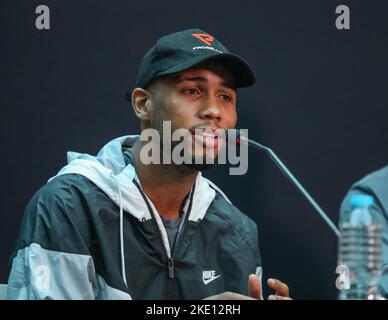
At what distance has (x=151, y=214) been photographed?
6.20ft

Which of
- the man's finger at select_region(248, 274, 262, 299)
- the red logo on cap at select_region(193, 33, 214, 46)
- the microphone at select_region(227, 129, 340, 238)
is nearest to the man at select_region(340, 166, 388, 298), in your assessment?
the microphone at select_region(227, 129, 340, 238)

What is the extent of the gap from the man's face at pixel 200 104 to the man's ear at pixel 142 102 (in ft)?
0.16

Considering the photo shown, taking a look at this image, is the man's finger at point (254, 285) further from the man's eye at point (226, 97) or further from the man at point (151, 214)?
the man's eye at point (226, 97)

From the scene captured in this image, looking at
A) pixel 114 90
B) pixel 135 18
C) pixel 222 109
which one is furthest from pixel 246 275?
pixel 135 18

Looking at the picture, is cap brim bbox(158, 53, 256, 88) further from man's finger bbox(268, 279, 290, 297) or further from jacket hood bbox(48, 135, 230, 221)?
man's finger bbox(268, 279, 290, 297)

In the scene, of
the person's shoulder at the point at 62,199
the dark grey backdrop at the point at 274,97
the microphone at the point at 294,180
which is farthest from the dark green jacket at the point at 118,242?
A: the microphone at the point at 294,180

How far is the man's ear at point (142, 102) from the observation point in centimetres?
197

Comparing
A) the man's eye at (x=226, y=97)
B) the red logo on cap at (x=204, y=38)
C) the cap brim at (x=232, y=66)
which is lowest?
the man's eye at (x=226, y=97)

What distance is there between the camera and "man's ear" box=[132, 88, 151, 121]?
197 cm

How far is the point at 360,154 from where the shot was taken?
7.22 feet

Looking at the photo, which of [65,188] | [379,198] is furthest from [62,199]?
[379,198]

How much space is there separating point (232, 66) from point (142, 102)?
25 centimetres

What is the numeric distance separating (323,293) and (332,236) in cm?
16
